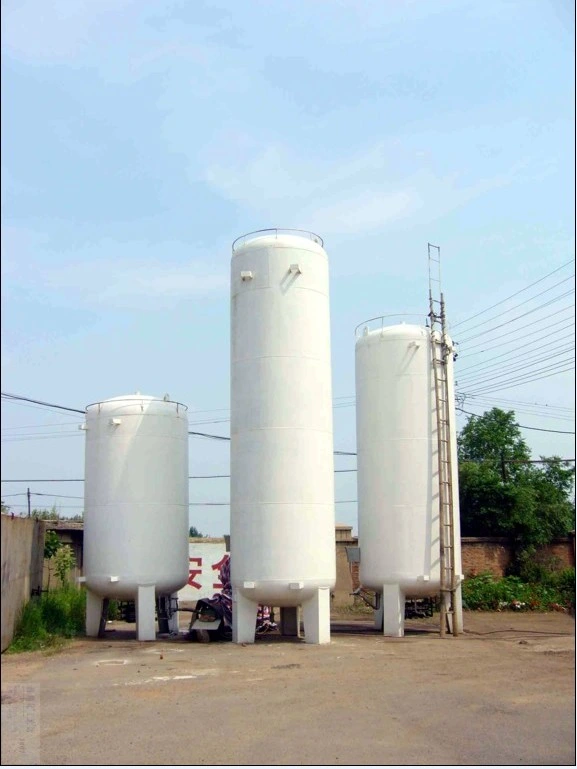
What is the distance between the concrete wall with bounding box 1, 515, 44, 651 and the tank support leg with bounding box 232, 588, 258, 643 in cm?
410

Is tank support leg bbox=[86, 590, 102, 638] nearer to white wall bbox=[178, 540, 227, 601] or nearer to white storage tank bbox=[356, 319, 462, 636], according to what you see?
white storage tank bbox=[356, 319, 462, 636]

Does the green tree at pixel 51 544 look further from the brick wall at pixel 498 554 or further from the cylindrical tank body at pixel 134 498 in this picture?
the brick wall at pixel 498 554

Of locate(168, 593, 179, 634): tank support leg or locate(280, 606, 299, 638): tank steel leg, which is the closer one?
locate(280, 606, 299, 638): tank steel leg

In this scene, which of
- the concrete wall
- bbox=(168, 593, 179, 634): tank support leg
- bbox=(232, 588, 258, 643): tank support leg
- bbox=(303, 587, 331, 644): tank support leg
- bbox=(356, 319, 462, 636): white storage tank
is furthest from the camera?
bbox=(168, 593, 179, 634): tank support leg

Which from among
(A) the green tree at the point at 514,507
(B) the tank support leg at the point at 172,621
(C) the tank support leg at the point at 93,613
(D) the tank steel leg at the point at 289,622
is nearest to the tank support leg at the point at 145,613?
(C) the tank support leg at the point at 93,613

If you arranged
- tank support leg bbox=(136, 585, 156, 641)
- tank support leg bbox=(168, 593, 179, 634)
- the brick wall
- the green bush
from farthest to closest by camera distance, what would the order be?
1. the brick wall
2. the green bush
3. tank support leg bbox=(168, 593, 179, 634)
4. tank support leg bbox=(136, 585, 156, 641)

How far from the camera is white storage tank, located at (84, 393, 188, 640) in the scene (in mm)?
17312

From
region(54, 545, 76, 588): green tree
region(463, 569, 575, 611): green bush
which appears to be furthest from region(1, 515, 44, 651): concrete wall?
region(463, 569, 575, 611): green bush

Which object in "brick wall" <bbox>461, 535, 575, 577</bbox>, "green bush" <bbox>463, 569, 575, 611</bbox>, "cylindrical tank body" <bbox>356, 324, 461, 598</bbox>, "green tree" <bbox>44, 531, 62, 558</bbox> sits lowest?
"green bush" <bbox>463, 569, 575, 611</bbox>

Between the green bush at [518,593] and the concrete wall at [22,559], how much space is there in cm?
1206

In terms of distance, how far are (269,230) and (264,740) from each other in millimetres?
11376

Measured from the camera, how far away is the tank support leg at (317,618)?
51.0ft

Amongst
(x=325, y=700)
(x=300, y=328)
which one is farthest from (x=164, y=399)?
(x=325, y=700)

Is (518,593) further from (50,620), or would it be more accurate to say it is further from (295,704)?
(295,704)
